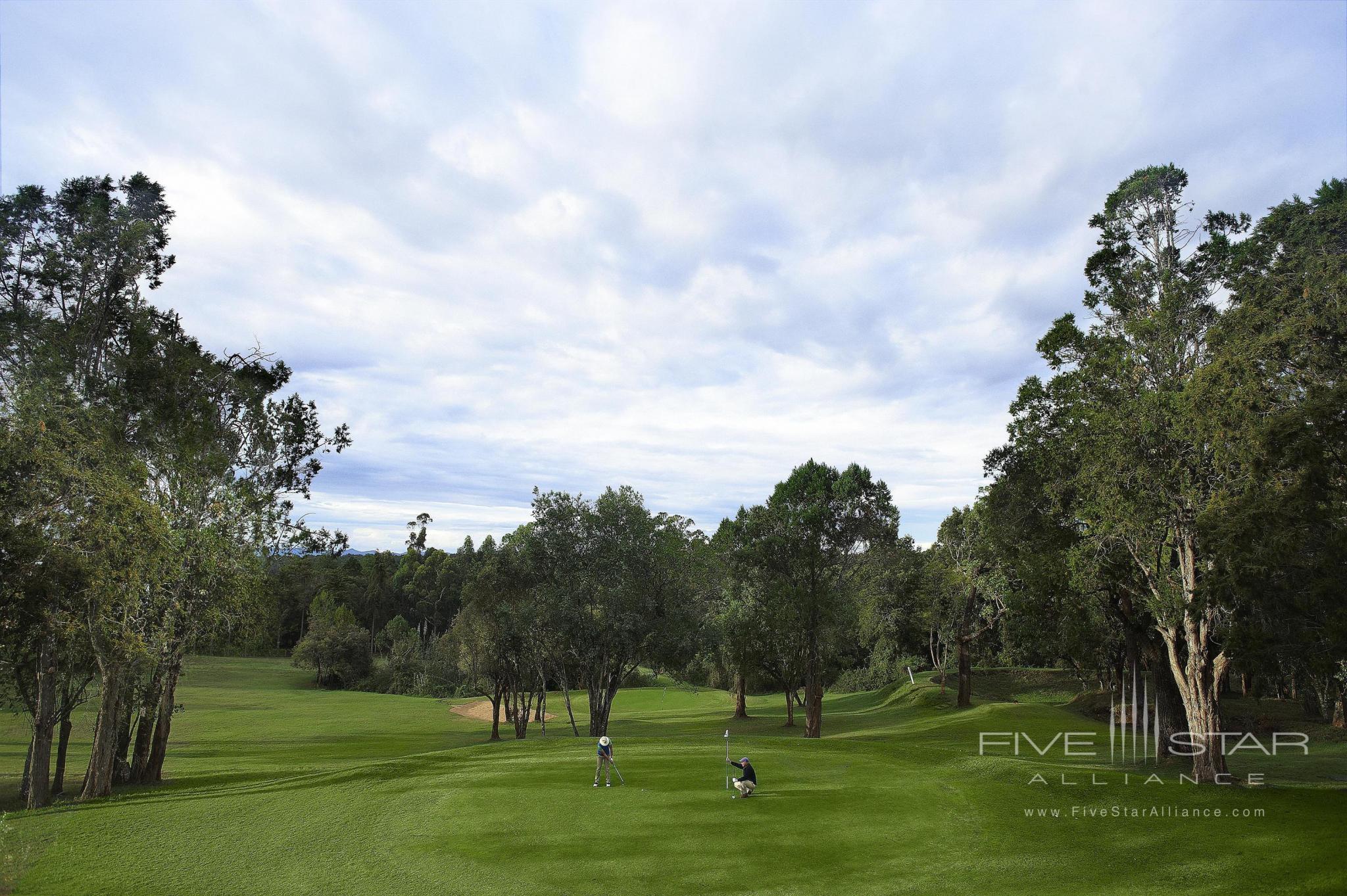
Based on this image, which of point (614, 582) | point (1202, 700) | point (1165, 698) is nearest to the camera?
point (1202, 700)

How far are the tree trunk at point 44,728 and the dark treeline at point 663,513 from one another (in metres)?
0.08

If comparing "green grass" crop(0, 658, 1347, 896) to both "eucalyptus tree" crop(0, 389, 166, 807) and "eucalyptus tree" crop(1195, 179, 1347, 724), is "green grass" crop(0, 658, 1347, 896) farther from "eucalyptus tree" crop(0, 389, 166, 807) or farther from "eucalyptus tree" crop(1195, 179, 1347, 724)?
"eucalyptus tree" crop(1195, 179, 1347, 724)

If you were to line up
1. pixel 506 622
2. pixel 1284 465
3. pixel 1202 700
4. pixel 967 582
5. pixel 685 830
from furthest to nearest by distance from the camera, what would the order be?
pixel 967 582 → pixel 506 622 → pixel 1202 700 → pixel 685 830 → pixel 1284 465

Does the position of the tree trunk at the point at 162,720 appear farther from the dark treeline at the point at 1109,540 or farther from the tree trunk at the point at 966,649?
the tree trunk at the point at 966,649

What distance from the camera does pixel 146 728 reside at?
2759 centimetres

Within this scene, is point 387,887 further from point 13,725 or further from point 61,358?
point 13,725

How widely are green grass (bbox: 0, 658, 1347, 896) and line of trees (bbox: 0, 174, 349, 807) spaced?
14.8 feet

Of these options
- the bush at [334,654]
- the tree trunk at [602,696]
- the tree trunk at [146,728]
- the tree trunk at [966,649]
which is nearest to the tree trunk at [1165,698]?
the tree trunk at [966,649]

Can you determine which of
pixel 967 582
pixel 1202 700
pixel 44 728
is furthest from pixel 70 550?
pixel 967 582

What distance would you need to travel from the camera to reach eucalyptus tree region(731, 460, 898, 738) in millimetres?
43094

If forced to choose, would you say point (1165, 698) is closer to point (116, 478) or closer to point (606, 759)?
point (606, 759)

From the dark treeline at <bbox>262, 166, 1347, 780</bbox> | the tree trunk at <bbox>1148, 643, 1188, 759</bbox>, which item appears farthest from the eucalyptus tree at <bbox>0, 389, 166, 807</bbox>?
the tree trunk at <bbox>1148, 643, 1188, 759</bbox>

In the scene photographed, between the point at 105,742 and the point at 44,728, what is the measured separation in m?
1.76

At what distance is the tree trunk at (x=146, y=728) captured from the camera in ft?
87.6
